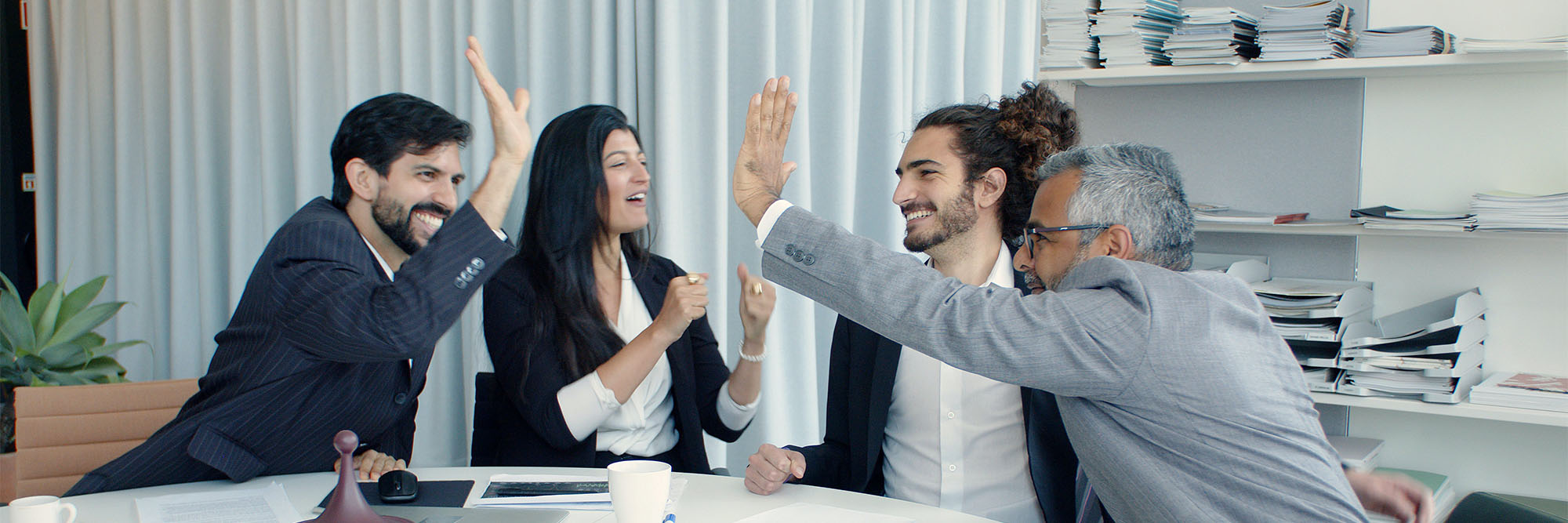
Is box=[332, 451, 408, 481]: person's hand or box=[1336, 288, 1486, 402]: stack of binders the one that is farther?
box=[1336, 288, 1486, 402]: stack of binders

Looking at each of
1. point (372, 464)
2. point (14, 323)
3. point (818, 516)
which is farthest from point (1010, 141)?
point (14, 323)

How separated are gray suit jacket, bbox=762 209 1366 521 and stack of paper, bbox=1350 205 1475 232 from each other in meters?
1.20

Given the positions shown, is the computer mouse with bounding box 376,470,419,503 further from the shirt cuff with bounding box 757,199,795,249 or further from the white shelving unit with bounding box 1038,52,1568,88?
the white shelving unit with bounding box 1038,52,1568,88

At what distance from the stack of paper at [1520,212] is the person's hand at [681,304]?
65.7 inches

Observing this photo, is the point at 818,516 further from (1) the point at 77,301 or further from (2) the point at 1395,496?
(1) the point at 77,301

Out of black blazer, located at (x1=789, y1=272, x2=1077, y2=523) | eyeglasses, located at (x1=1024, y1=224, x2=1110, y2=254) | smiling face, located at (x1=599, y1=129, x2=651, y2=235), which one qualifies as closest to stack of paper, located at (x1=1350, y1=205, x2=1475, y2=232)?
black blazer, located at (x1=789, y1=272, x2=1077, y2=523)

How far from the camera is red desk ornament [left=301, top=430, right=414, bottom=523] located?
3.93ft

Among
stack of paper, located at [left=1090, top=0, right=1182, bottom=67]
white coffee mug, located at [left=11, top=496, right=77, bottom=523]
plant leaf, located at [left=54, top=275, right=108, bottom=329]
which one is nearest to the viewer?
white coffee mug, located at [left=11, top=496, right=77, bottom=523]

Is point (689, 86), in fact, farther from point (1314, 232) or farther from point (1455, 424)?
point (1455, 424)

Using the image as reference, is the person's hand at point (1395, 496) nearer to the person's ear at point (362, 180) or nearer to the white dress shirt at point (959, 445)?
the white dress shirt at point (959, 445)

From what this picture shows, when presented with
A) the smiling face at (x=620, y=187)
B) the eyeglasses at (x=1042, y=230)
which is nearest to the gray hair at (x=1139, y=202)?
the eyeglasses at (x=1042, y=230)

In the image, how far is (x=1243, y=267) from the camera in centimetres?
247

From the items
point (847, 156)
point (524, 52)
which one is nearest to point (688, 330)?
point (847, 156)

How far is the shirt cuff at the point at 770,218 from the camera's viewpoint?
136 cm
